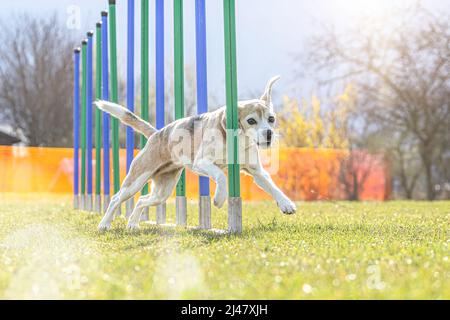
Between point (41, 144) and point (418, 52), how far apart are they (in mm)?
19406

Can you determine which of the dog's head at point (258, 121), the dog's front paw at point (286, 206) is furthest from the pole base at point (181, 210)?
the dog's front paw at point (286, 206)

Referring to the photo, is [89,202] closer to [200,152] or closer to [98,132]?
[98,132]

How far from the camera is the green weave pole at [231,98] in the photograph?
657 cm

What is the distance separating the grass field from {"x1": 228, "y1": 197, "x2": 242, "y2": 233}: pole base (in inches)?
5.2

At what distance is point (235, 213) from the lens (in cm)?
673

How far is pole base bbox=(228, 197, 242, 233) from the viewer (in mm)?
6699

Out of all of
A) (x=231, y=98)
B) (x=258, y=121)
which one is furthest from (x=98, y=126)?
(x=258, y=121)

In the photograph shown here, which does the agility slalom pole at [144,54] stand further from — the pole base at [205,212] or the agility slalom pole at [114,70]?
the pole base at [205,212]

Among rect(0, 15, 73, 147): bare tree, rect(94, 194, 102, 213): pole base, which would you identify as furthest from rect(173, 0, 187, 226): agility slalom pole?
rect(0, 15, 73, 147): bare tree

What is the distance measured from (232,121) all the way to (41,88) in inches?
1143

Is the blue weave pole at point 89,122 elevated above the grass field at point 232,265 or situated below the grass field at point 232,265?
above

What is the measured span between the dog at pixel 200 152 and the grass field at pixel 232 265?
1.83ft

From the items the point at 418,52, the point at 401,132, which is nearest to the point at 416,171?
the point at 401,132

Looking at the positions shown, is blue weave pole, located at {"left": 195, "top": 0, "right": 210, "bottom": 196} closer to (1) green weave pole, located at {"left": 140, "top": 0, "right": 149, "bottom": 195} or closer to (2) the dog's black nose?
(1) green weave pole, located at {"left": 140, "top": 0, "right": 149, "bottom": 195}
